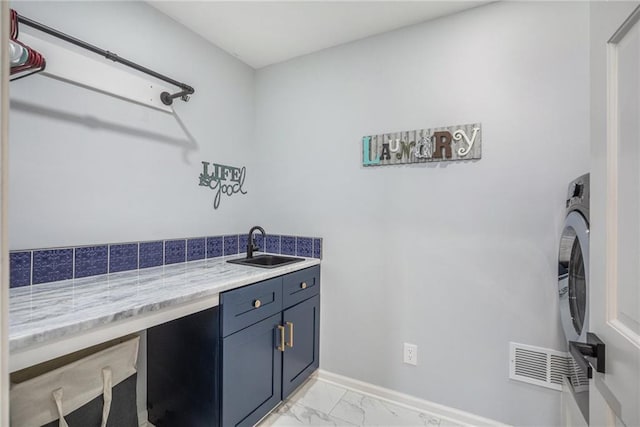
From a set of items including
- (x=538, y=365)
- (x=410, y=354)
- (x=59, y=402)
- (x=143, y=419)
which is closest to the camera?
(x=59, y=402)

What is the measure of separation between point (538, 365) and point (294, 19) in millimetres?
2453

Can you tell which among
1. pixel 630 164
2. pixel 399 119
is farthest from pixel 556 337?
pixel 399 119

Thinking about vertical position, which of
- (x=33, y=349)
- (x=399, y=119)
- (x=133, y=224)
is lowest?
(x=33, y=349)

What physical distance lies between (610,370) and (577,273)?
760 millimetres

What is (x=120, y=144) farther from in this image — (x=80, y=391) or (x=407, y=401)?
(x=407, y=401)

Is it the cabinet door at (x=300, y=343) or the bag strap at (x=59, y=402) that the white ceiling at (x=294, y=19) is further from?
the bag strap at (x=59, y=402)

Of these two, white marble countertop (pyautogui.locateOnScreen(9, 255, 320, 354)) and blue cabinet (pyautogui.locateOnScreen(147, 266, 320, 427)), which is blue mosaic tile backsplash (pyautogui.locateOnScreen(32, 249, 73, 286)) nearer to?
white marble countertop (pyautogui.locateOnScreen(9, 255, 320, 354))

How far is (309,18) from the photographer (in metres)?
1.79

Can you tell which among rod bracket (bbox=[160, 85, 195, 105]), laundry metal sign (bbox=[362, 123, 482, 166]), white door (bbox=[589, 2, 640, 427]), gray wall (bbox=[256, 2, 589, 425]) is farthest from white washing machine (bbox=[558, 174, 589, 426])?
rod bracket (bbox=[160, 85, 195, 105])

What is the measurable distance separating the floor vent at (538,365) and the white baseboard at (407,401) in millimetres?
338

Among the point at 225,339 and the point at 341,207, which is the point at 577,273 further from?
the point at 225,339

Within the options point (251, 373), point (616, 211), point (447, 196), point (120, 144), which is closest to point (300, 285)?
point (251, 373)

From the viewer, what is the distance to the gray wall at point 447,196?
1.49 metres

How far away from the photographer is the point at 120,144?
156 cm
